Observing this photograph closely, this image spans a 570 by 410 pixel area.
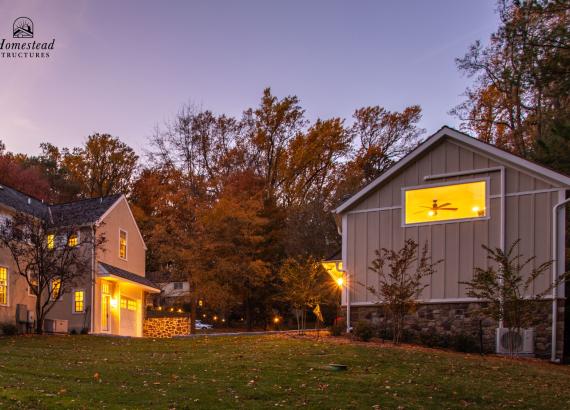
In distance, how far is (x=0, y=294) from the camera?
69.9ft

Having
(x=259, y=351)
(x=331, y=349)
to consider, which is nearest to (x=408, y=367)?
(x=331, y=349)

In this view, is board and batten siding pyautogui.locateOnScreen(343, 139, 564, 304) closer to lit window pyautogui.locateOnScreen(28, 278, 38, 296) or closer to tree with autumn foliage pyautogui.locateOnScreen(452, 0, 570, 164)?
tree with autumn foliage pyautogui.locateOnScreen(452, 0, 570, 164)

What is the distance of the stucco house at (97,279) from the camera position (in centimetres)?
2198

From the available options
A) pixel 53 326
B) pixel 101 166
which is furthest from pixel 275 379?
pixel 101 166

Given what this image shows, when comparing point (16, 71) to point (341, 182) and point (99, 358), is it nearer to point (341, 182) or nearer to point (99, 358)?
point (99, 358)

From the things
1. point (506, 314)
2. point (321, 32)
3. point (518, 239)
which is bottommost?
point (506, 314)

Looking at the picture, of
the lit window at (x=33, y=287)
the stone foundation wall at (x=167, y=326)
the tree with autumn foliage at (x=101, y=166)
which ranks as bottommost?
the stone foundation wall at (x=167, y=326)

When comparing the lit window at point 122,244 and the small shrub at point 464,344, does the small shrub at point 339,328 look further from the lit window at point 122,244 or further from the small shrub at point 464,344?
the lit window at point 122,244

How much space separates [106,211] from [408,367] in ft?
55.8

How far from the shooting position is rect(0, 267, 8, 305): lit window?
21.4 metres

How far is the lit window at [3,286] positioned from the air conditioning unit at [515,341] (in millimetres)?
16046

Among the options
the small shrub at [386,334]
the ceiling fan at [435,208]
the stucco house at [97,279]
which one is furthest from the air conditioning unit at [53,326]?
the ceiling fan at [435,208]

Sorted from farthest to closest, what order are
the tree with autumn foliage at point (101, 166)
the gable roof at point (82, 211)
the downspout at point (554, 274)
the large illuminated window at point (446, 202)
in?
1. the tree with autumn foliage at point (101, 166)
2. the gable roof at point (82, 211)
3. the large illuminated window at point (446, 202)
4. the downspout at point (554, 274)

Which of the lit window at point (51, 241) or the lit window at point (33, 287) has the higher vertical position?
the lit window at point (51, 241)
